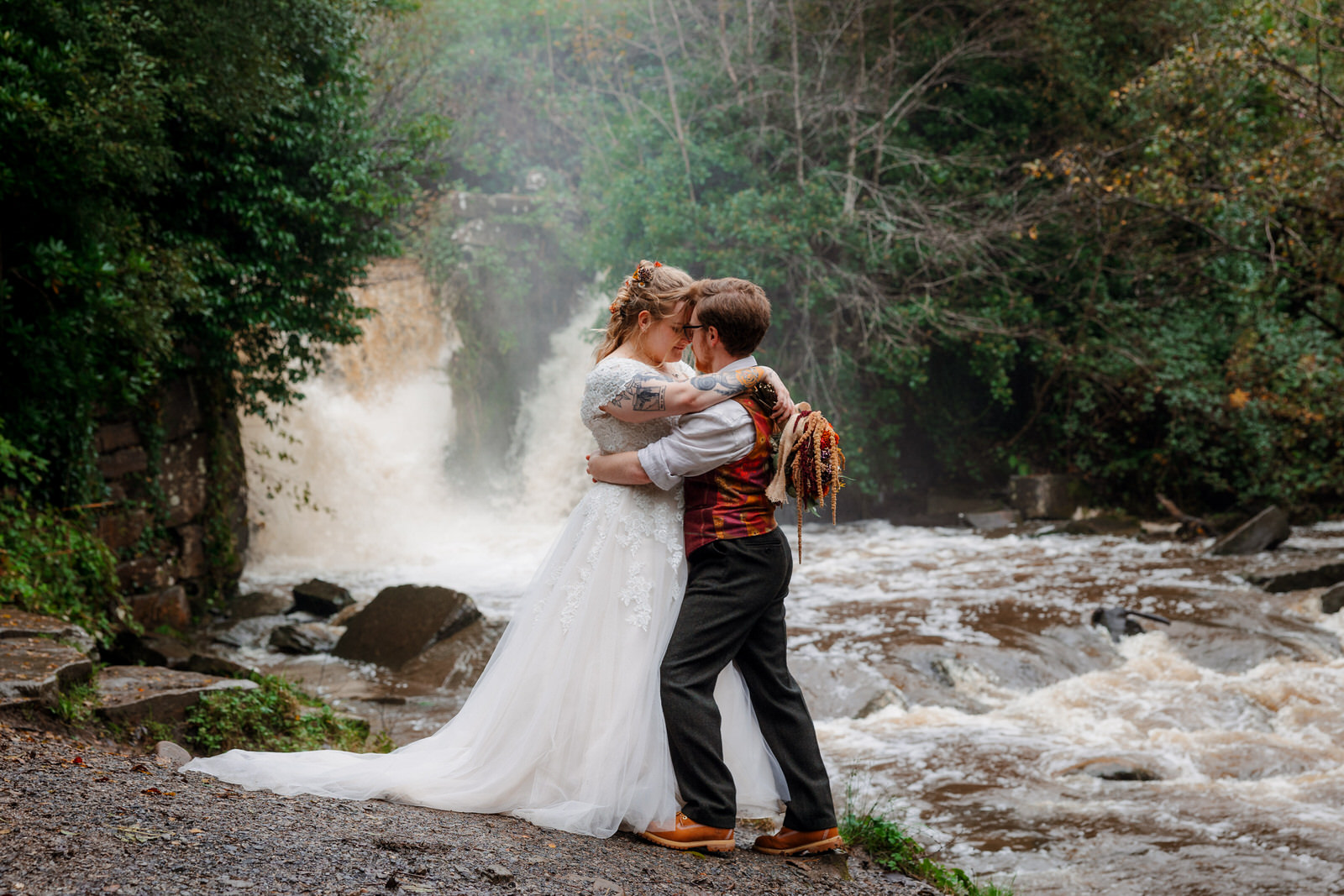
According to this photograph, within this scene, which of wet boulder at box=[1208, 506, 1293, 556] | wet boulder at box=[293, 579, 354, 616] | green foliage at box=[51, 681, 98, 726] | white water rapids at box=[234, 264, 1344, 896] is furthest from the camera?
wet boulder at box=[1208, 506, 1293, 556]

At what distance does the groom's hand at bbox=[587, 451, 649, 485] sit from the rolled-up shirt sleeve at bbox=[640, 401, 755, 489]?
0.05m

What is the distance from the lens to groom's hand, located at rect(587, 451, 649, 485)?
3.10 meters

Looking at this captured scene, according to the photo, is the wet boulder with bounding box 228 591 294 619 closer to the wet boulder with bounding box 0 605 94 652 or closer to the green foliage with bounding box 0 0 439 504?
the green foliage with bounding box 0 0 439 504

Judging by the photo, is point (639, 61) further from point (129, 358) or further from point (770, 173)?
point (129, 358)

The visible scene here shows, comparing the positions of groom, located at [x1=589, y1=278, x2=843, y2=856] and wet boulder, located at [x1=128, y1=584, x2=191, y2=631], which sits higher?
groom, located at [x1=589, y1=278, x2=843, y2=856]

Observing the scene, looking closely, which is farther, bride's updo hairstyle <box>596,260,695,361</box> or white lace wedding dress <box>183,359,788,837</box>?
bride's updo hairstyle <box>596,260,695,361</box>

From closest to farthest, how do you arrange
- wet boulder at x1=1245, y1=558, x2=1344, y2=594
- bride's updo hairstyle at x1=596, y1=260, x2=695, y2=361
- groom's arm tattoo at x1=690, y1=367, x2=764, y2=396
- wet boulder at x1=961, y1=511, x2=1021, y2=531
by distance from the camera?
groom's arm tattoo at x1=690, y1=367, x2=764, y2=396 < bride's updo hairstyle at x1=596, y1=260, x2=695, y2=361 < wet boulder at x1=1245, y1=558, x2=1344, y2=594 < wet boulder at x1=961, y1=511, x2=1021, y2=531

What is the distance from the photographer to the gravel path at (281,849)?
2178mm

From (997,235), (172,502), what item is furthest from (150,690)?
(997,235)

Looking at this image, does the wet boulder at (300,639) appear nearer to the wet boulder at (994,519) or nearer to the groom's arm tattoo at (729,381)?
the groom's arm tattoo at (729,381)

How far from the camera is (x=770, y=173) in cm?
1391

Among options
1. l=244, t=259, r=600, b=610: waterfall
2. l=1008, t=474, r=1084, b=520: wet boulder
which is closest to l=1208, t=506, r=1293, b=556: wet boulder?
l=1008, t=474, r=1084, b=520: wet boulder

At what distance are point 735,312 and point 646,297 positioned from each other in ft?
1.16

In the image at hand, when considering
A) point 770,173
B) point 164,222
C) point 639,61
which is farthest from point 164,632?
point 639,61
